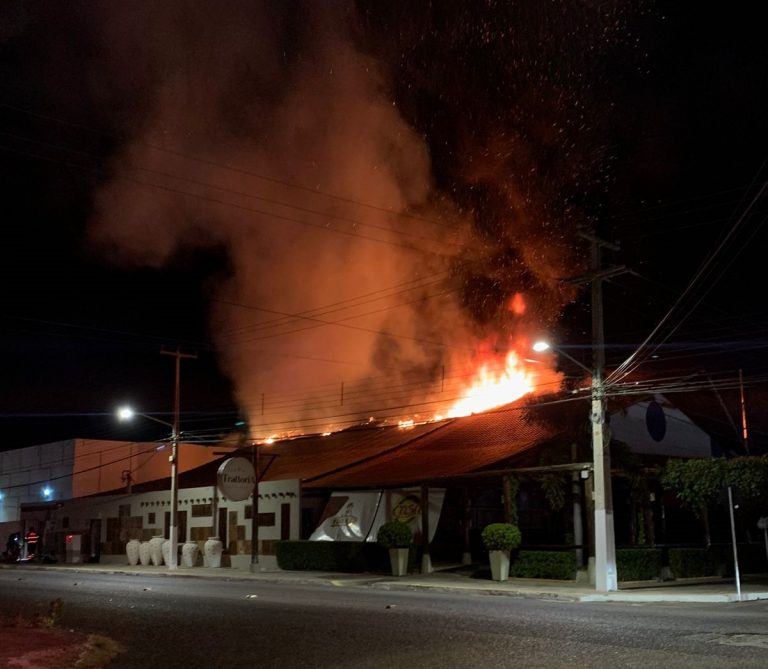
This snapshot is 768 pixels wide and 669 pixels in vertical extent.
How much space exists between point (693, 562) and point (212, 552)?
→ 59.9 feet

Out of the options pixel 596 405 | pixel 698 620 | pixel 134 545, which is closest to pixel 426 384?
pixel 134 545

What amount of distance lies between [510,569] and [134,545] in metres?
19.4

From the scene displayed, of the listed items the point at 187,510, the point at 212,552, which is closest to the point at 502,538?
the point at 212,552

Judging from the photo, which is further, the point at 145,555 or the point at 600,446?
the point at 145,555

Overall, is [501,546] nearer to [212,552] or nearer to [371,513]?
[371,513]

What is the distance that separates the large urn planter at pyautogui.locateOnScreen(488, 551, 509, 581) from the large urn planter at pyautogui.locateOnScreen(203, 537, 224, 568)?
1414 centimetres

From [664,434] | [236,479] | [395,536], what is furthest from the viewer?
[236,479]

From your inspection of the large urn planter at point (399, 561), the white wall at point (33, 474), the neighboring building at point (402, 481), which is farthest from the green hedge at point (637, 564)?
the white wall at point (33, 474)

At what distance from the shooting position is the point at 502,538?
22719 millimetres

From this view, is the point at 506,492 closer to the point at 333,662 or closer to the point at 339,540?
the point at 339,540

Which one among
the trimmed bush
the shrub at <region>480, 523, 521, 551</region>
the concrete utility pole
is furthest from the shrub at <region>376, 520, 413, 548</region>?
the trimmed bush

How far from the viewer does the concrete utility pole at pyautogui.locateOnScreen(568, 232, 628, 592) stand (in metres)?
19.8

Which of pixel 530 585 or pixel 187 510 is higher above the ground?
pixel 187 510

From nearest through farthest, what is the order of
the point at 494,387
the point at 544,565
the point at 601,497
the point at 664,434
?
1. the point at 601,497
2. the point at 544,565
3. the point at 664,434
4. the point at 494,387
